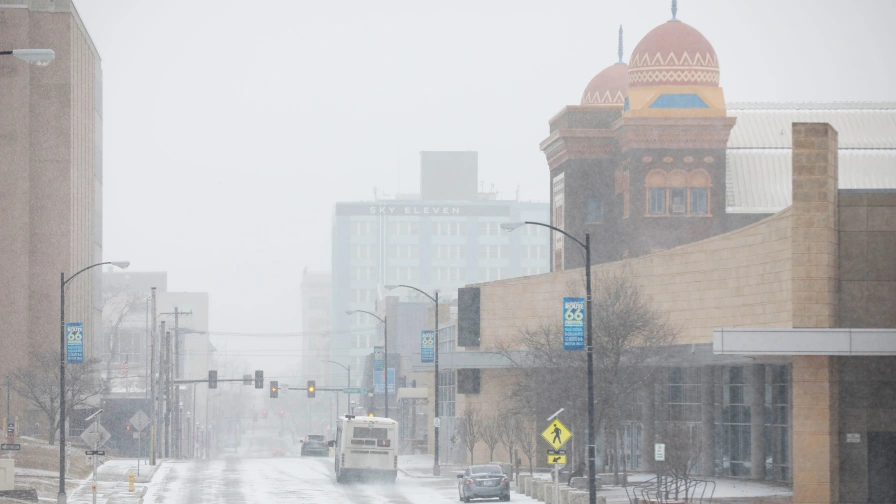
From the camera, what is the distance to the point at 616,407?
5431 cm

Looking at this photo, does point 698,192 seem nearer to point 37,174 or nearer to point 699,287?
point 699,287

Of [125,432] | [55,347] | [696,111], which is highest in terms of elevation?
[696,111]

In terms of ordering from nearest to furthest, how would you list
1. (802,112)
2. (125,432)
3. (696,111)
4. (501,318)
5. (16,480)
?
(16,480) → (501,318) → (696,111) → (802,112) → (125,432)

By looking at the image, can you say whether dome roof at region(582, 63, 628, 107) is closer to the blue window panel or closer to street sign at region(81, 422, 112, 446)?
the blue window panel

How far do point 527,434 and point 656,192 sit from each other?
74.2 feet

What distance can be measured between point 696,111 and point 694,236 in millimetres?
7610

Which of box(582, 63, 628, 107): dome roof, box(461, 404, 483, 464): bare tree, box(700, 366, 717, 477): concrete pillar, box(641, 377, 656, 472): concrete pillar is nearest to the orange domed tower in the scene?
box(582, 63, 628, 107): dome roof

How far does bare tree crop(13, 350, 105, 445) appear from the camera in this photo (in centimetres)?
7562

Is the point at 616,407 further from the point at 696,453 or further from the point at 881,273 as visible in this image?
the point at 881,273

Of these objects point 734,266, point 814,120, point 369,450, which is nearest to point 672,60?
point 814,120

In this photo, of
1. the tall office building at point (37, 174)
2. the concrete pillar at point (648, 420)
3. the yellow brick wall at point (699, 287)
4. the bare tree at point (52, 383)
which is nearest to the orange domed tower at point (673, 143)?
the yellow brick wall at point (699, 287)

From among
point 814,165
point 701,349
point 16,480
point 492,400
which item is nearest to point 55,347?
point 492,400

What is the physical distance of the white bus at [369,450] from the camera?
5784 cm

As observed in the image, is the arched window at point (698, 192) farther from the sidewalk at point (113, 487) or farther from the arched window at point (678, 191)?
the sidewalk at point (113, 487)
